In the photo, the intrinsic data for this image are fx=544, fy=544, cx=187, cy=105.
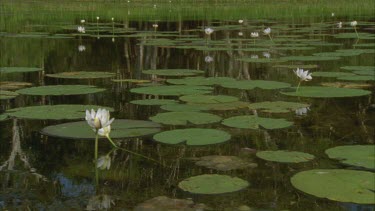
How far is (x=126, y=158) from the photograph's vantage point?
364 centimetres

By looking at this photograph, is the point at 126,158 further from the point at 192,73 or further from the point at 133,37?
the point at 133,37

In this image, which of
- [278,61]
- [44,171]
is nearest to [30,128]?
[44,171]

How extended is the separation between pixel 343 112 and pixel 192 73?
291cm

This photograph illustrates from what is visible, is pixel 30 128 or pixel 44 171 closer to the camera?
pixel 44 171

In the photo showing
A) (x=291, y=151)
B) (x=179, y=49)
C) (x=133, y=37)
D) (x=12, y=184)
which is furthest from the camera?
(x=133, y=37)

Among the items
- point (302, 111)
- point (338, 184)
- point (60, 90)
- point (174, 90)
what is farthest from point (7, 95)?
point (338, 184)

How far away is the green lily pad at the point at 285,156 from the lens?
3501mm

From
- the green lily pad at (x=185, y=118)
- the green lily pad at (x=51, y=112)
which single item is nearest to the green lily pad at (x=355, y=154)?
the green lily pad at (x=185, y=118)

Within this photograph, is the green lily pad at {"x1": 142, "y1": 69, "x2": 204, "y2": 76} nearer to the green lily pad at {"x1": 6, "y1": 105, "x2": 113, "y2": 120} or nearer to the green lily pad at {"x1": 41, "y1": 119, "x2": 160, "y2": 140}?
the green lily pad at {"x1": 6, "y1": 105, "x2": 113, "y2": 120}

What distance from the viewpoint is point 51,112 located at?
4891 mm

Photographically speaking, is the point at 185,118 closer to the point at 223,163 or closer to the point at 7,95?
the point at 223,163

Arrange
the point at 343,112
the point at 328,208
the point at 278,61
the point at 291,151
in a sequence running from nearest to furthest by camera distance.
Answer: the point at 328,208 → the point at 291,151 → the point at 343,112 → the point at 278,61

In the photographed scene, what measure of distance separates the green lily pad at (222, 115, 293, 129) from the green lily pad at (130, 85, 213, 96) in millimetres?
1324

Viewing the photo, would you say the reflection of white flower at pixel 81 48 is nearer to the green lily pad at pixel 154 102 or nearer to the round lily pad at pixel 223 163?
the green lily pad at pixel 154 102
